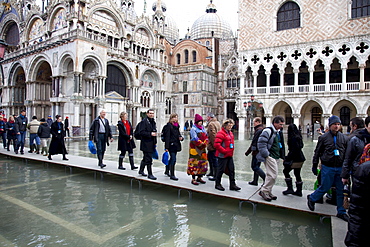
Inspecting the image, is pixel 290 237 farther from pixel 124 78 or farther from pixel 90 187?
pixel 124 78

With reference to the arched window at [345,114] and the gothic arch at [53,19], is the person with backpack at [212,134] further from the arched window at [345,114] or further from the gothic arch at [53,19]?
the arched window at [345,114]

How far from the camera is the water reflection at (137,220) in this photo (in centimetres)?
405

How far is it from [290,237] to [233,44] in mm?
40057

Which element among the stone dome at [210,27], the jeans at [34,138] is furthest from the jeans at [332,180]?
the stone dome at [210,27]

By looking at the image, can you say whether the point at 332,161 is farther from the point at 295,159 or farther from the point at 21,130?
the point at 21,130

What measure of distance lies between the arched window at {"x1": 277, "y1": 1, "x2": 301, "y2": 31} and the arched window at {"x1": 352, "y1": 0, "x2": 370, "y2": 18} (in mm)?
4671

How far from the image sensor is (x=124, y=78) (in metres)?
29.9

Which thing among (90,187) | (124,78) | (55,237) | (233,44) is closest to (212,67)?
(233,44)

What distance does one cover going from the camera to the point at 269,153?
→ 17.5 feet

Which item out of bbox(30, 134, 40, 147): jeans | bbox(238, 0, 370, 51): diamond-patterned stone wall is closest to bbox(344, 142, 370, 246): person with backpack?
bbox(30, 134, 40, 147): jeans

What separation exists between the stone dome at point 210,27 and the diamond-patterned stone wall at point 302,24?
18.0 metres

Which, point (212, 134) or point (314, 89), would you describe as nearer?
point (212, 134)

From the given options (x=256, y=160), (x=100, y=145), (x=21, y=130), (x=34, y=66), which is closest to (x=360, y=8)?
(x=256, y=160)

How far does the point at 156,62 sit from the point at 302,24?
17303 millimetres
